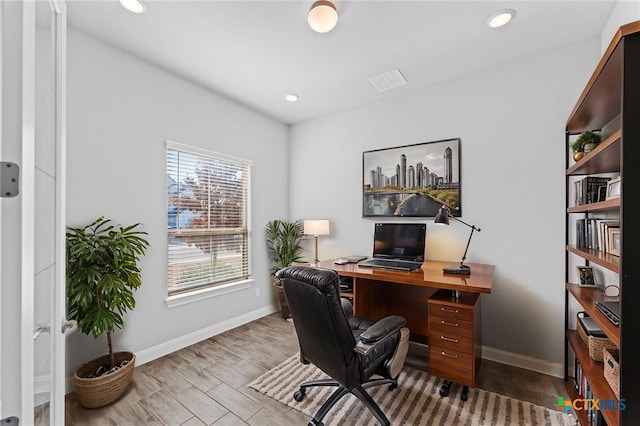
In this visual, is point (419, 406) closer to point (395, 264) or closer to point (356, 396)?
point (356, 396)

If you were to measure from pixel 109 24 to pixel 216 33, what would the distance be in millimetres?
780

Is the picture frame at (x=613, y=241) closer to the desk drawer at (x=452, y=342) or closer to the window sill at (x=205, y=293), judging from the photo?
the desk drawer at (x=452, y=342)

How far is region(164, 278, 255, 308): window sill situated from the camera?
2.76 metres

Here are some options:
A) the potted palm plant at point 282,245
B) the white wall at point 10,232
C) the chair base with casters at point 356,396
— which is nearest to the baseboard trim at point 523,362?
the chair base with casters at point 356,396

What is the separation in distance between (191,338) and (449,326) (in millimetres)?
2470

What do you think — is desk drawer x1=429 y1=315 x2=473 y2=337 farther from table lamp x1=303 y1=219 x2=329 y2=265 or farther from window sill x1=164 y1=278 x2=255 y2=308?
window sill x1=164 y1=278 x2=255 y2=308

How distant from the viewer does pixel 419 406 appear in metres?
1.91

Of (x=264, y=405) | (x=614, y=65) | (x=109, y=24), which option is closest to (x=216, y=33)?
(x=109, y=24)

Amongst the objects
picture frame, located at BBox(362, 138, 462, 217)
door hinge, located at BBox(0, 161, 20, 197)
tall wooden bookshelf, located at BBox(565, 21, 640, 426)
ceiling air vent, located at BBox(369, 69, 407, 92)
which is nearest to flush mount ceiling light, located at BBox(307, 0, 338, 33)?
ceiling air vent, located at BBox(369, 69, 407, 92)

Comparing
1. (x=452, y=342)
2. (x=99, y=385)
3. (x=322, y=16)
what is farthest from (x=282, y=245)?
(x=322, y=16)

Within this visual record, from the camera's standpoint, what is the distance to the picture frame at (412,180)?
9.23ft

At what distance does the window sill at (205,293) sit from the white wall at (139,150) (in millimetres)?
59

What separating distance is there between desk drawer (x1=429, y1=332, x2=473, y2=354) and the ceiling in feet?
7.46

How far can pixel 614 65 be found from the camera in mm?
1240
